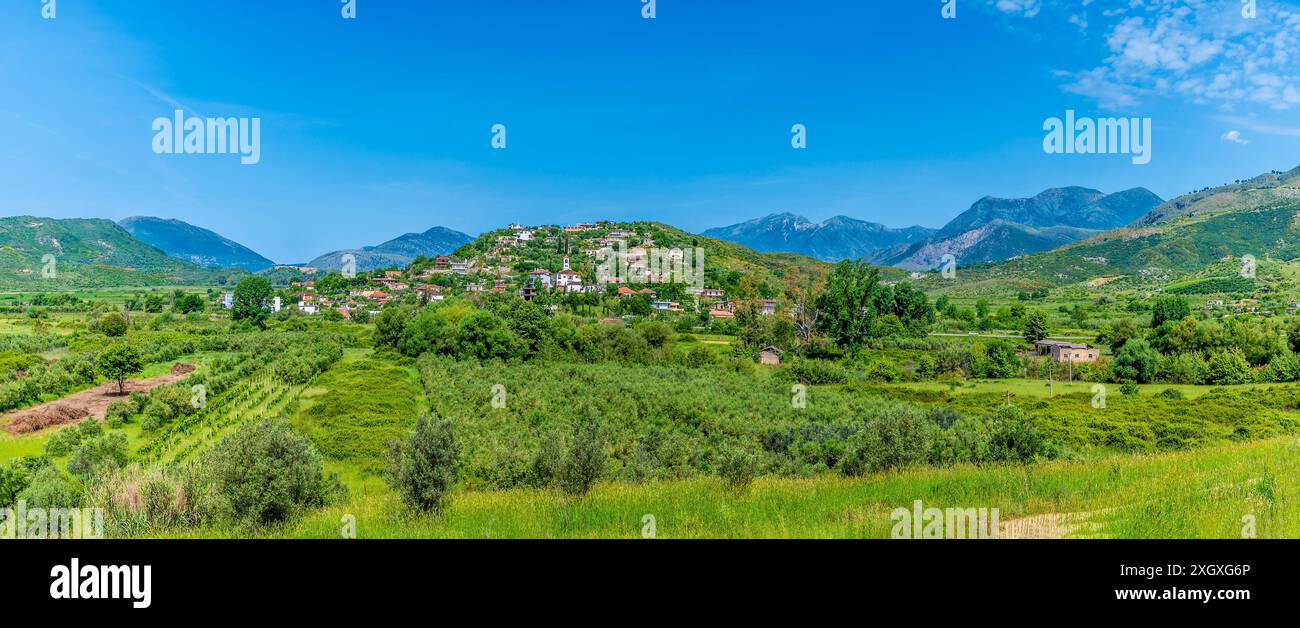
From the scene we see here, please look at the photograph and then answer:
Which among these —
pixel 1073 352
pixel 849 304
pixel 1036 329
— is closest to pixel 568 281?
pixel 849 304

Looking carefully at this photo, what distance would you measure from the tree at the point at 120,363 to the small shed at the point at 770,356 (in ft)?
150

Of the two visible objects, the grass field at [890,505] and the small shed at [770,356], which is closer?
the grass field at [890,505]

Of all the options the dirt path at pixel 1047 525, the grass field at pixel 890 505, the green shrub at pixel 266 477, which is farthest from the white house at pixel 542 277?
the dirt path at pixel 1047 525

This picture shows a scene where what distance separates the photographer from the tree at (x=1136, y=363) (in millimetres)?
43781

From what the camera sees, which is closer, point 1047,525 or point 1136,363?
point 1047,525

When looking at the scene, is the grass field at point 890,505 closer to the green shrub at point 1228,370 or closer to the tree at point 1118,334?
the green shrub at point 1228,370

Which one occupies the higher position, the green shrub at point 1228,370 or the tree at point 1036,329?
the tree at point 1036,329

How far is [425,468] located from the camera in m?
8.22

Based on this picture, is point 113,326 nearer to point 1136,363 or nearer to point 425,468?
point 425,468


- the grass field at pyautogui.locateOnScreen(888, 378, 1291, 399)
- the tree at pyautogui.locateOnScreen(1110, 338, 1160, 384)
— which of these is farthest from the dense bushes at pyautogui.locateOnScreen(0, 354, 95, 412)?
the tree at pyautogui.locateOnScreen(1110, 338, 1160, 384)

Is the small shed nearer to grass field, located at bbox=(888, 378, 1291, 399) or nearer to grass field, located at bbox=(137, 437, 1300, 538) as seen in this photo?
grass field, located at bbox=(888, 378, 1291, 399)

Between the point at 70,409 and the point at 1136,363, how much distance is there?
66760mm

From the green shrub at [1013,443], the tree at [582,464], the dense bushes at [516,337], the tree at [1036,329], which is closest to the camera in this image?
the tree at [582,464]

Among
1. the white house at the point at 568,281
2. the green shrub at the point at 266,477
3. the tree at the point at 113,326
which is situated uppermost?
the white house at the point at 568,281
